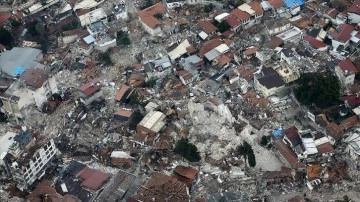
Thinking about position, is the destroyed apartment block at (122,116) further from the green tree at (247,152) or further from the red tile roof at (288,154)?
the red tile roof at (288,154)

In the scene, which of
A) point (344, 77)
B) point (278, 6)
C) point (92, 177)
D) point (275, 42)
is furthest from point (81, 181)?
point (278, 6)

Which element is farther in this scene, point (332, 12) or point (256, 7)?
point (256, 7)

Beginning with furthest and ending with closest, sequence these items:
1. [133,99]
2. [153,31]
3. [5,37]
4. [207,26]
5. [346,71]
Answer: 1. [5,37]
2. [153,31]
3. [207,26]
4. [133,99]
5. [346,71]

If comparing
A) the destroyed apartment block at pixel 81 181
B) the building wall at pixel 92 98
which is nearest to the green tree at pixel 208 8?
the building wall at pixel 92 98

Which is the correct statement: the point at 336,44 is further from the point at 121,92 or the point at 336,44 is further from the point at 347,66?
the point at 121,92

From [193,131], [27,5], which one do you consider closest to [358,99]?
[193,131]

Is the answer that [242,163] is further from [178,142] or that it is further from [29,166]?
[29,166]
